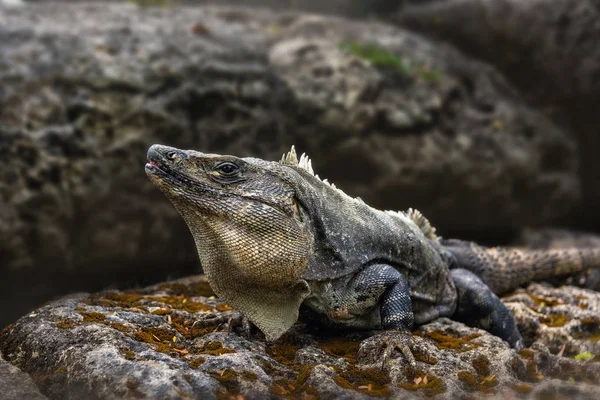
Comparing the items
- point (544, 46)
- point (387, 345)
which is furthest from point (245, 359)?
point (544, 46)

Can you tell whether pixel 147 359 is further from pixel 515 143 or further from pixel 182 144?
pixel 515 143

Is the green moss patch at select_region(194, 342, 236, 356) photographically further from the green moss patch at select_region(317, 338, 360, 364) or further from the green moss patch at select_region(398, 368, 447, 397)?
the green moss patch at select_region(398, 368, 447, 397)

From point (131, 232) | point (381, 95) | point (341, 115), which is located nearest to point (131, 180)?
point (131, 232)

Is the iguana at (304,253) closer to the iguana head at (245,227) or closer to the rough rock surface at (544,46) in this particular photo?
the iguana head at (245,227)

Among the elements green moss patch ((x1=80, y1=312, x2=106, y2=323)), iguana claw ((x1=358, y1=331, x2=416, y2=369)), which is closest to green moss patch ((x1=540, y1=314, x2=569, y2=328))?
iguana claw ((x1=358, y1=331, x2=416, y2=369))

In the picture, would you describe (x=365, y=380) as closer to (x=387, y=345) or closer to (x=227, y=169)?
(x=387, y=345)

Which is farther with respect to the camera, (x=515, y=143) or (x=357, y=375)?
(x=515, y=143)
